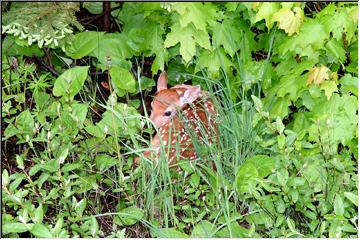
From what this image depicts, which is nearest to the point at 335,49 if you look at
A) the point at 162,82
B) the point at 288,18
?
the point at 288,18

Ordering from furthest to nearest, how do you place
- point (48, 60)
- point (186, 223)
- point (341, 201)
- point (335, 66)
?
point (48, 60), point (335, 66), point (186, 223), point (341, 201)

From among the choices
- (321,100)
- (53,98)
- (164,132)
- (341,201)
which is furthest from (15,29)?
(341,201)

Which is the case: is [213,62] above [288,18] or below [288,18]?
below

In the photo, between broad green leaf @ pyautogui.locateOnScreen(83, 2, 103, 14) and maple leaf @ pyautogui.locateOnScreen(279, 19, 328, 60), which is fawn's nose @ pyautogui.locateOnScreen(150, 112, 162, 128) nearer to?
maple leaf @ pyautogui.locateOnScreen(279, 19, 328, 60)

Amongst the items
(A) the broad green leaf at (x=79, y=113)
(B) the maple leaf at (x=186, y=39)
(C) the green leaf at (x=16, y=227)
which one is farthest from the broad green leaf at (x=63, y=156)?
(B) the maple leaf at (x=186, y=39)

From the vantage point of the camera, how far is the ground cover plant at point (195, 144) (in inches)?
153

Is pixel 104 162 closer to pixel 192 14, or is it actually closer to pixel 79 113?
pixel 79 113

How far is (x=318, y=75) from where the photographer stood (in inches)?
172

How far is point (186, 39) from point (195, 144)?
62cm

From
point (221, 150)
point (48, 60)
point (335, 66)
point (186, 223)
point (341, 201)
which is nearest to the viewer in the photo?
point (341, 201)

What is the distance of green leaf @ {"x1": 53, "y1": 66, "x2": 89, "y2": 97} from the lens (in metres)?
4.53

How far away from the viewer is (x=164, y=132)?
4.44m

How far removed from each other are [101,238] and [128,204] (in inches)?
13.2

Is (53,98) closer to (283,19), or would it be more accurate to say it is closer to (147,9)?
(147,9)
